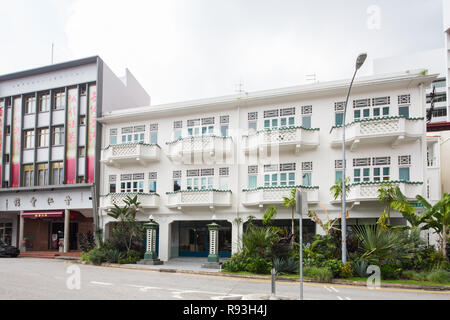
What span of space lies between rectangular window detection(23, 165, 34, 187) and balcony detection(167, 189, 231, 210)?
43.5 feet

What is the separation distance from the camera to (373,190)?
60.9 ft

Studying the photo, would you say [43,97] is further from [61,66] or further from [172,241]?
[172,241]

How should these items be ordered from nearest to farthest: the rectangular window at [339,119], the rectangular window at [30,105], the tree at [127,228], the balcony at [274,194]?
1. the balcony at [274,194]
2. the rectangular window at [339,119]
3. the tree at [127,228]
4. the rectangular window at [30,105]

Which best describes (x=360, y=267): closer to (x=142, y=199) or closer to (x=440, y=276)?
(x=440, y=276)

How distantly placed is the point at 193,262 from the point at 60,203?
11.7 metres

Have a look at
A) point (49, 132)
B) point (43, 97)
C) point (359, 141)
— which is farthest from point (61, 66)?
point (359, 141)

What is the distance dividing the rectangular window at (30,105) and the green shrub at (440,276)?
28.7 metres

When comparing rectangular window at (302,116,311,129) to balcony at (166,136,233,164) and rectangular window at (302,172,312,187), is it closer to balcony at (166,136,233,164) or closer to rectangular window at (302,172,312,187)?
rectangular window at (302,172,312,187)

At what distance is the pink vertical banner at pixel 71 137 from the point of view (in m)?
26.7

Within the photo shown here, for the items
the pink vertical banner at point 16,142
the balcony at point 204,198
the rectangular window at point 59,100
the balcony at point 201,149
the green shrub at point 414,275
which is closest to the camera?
the green shrub at point 414,275

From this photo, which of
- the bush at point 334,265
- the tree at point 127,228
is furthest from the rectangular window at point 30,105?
the bush at point 334,265

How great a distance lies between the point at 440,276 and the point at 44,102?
28.4 meters

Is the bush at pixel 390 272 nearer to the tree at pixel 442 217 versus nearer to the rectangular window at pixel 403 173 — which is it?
the tree at pixel 442 217

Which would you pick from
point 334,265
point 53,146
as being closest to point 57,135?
point 53,146
